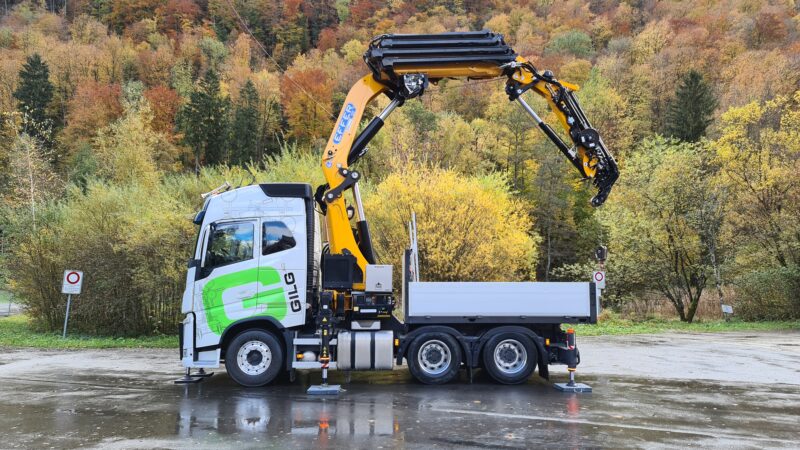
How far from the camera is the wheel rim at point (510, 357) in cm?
1130

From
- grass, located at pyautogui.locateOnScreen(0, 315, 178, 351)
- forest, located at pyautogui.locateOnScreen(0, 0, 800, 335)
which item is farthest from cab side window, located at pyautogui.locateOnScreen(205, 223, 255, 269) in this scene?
forest, located at pyautogui.locateOnScreen(0, 0, 800, 335)

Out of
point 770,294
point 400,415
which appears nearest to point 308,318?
point 400,415

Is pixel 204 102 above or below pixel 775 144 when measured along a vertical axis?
above

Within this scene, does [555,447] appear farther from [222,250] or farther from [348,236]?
[222,250]

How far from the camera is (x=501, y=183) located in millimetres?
29891

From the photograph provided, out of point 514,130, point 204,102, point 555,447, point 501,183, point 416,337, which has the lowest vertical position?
point 555,447

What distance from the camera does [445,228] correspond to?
78.1 feet

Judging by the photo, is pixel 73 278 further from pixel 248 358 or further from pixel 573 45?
pixel 573 45

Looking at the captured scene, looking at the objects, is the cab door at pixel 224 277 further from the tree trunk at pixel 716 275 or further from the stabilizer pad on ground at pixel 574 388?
the tree trunk at pixel 716 275

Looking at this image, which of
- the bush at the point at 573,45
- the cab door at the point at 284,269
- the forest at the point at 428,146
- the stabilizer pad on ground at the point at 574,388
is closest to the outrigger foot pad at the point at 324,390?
the cab door at the point at 284,269

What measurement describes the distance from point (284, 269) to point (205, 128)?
199 feet

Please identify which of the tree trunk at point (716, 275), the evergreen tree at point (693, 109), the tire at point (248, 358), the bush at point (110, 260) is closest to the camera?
the tire at point (248, 358)

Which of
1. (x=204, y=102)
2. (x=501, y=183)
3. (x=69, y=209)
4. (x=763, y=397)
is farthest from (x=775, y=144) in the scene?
(x=204, y=102)

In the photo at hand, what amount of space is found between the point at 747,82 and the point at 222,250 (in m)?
57.0
